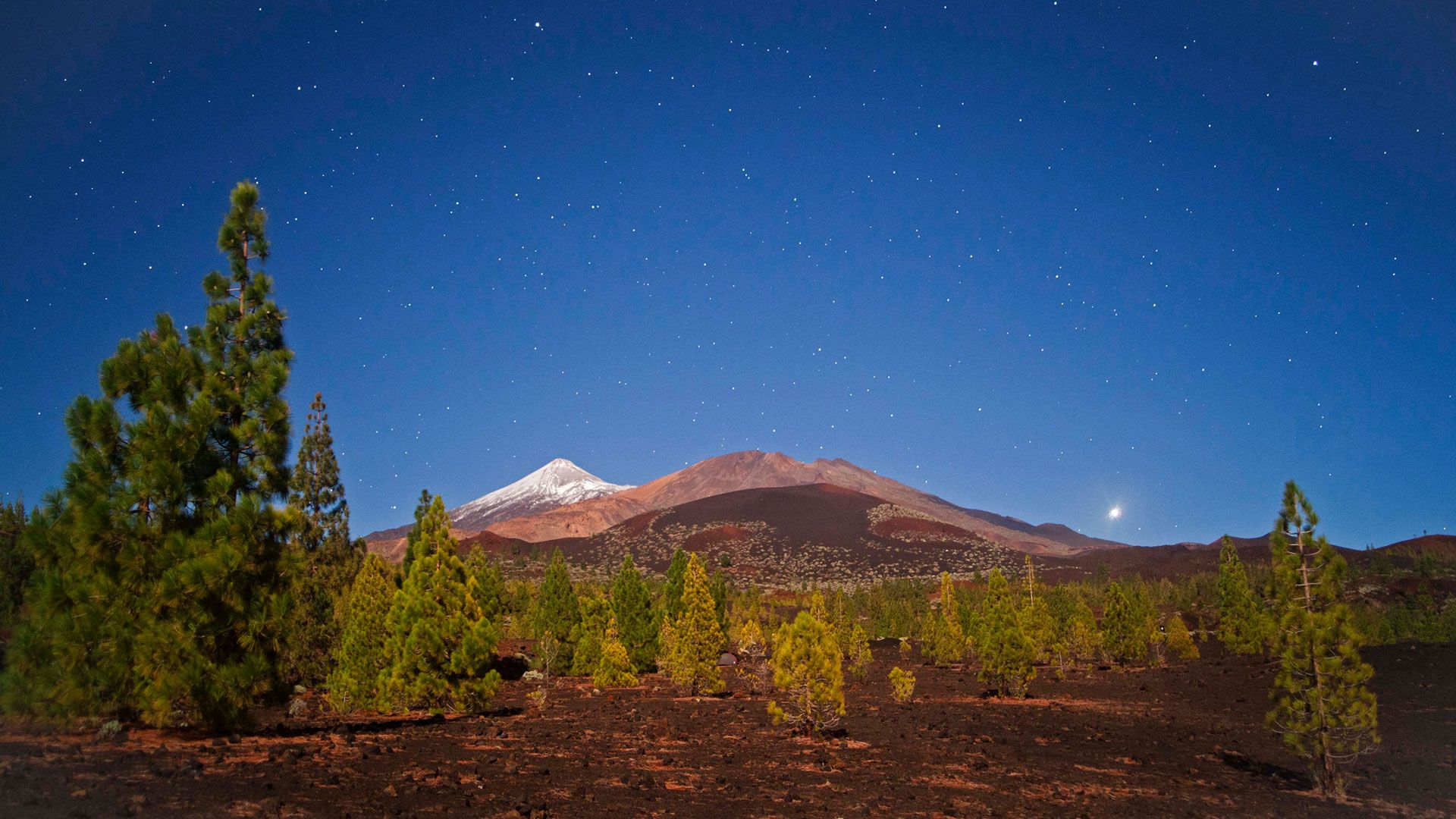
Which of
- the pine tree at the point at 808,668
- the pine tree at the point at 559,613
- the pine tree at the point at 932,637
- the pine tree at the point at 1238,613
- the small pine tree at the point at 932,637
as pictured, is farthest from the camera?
the small pine tree at the point at 932,637

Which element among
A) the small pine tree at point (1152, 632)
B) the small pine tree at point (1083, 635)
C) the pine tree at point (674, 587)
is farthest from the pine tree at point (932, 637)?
the pine tree at point (674, 587)

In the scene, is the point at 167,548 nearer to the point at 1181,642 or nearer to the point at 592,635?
the point at 592,635

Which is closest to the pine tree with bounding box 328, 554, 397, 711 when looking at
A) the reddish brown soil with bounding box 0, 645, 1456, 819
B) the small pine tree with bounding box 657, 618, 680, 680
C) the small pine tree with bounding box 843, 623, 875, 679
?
the reddish brown soil with bounding box 0, 645, 1456, 819

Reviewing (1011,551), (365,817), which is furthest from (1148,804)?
(1011,551)

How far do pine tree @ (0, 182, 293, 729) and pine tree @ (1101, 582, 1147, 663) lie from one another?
1695 inches

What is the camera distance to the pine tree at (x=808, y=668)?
63.9 feet

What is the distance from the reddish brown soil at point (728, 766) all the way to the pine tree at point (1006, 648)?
309 centimetres

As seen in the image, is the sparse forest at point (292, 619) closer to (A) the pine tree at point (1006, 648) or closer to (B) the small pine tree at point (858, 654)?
Result: (A) the pine tree at point (1006, 648)

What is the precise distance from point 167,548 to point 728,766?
10909mm

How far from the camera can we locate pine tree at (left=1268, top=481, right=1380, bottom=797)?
14.0 m

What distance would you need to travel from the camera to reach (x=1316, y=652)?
14188mm

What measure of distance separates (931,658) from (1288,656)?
41.4 meters

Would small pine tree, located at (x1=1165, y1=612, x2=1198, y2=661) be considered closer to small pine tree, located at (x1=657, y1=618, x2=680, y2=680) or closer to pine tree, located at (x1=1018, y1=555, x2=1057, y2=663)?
pine tree, located at (x1=1018, y1=555, x2=1057, y2=663)

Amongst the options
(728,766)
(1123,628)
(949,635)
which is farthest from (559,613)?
(1123,628)
